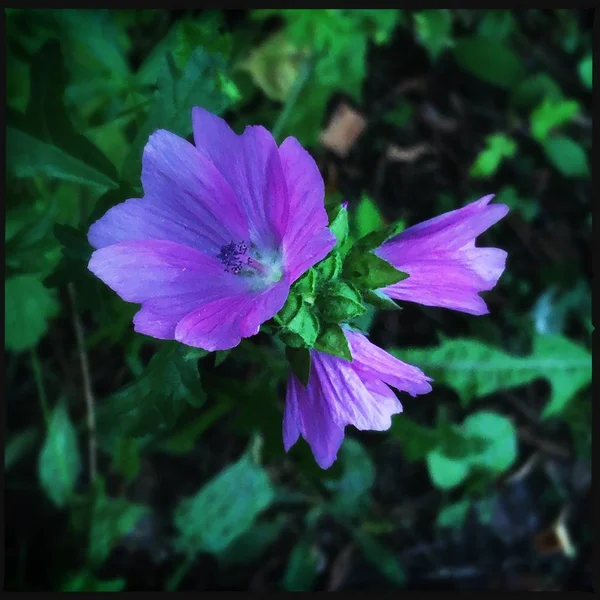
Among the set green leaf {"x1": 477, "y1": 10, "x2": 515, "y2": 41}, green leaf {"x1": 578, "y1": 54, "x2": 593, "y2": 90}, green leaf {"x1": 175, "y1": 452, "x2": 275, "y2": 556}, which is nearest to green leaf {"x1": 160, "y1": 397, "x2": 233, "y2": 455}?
green leaf {"x1": 175, "y1": 452, "x2": 275, "y2": 556}

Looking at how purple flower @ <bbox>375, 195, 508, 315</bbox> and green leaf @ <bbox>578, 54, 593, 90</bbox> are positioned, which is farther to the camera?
green leaf @ <bbox>578, 54, 593, 90</bbox>

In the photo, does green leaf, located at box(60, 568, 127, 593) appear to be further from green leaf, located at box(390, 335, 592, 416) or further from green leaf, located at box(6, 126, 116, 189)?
green leaf, located at box(6, 126, 116, 189)

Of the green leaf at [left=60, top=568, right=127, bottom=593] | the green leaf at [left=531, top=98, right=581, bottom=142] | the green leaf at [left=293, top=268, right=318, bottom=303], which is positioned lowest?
the green leaf at [left=60, top=568, right=127, bottom=593]

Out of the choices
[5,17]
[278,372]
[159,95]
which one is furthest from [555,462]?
[5,17]

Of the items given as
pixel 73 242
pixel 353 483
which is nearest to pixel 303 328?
pixel 73 242

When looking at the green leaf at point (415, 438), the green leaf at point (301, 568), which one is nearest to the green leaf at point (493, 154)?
the green leaf at point (415, 438)

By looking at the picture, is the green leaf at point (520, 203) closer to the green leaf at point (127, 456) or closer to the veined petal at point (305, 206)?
the green leaf at point (127, 456)

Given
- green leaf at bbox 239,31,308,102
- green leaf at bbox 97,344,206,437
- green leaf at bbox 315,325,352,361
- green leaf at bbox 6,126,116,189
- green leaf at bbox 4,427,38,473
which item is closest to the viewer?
green leaf at bbox 315,325,352,361
